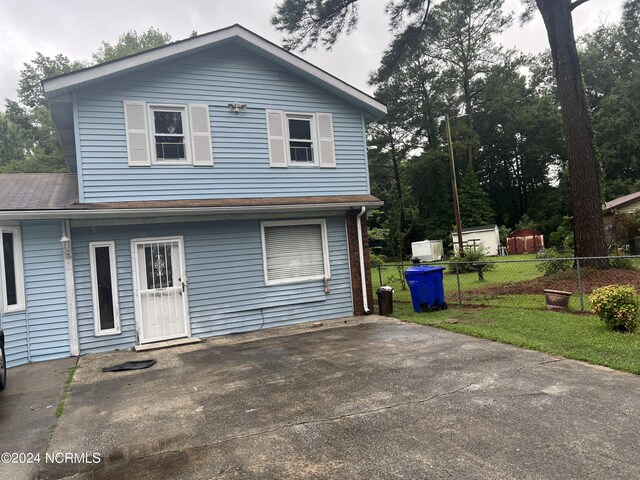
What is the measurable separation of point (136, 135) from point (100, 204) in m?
1.63

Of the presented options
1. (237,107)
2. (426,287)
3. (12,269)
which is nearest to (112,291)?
(12,269)

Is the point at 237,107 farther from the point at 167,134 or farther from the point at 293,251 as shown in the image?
the point at 293,251

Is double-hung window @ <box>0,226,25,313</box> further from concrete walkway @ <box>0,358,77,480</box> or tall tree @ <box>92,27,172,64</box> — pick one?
tall tree @ <box>92,27,172,64</box>

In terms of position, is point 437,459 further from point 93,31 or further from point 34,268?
point 93,31

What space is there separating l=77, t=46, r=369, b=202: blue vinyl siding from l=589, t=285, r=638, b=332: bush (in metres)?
5.75

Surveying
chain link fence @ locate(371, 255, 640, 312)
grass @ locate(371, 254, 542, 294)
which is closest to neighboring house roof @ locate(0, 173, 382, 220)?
chain link fence @ locate(371, 255, 640, 312)

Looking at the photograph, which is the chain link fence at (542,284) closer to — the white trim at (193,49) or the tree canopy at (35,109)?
the white trim at (193,49)

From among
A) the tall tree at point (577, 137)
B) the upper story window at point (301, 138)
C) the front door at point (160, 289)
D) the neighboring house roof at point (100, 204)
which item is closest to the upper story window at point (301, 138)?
the upper story window at point (301, 138)

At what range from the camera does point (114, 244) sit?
8367 mm

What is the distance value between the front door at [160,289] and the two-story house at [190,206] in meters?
0.03

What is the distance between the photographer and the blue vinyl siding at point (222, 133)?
8.54 metres

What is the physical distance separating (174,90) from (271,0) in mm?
6510

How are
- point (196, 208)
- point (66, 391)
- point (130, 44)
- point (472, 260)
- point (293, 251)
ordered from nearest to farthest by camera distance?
point (66, 391), point (196, 208), point (293, 251), point (472, 260), point (130, 44)

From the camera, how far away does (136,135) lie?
880 centimetres
